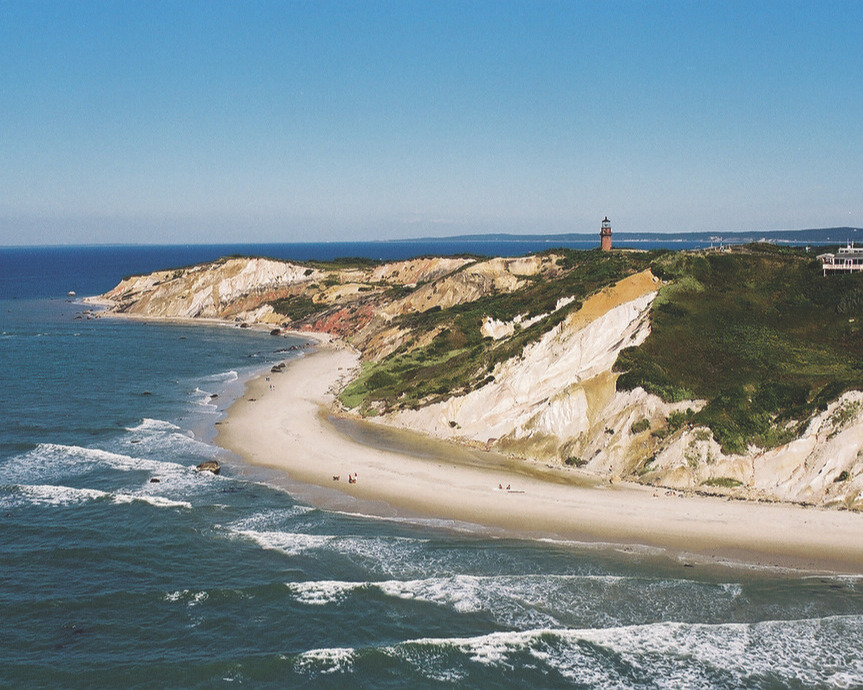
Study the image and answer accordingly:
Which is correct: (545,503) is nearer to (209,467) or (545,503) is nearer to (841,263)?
(209,467)

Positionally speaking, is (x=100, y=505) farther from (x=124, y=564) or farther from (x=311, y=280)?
(x=311, y=280)

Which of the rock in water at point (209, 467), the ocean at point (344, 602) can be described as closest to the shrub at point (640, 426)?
the ocean at point (344, 602)

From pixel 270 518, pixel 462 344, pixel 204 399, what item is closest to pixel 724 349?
pixel 462 344

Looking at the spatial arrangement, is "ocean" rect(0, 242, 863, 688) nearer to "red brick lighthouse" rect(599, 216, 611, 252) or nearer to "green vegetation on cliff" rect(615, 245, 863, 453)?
"green vegetation on cliff" rect(615, 245, 863, 453)

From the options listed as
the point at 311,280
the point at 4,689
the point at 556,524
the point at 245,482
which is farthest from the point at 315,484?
the point at 311,280

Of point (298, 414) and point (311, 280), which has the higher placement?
point (311, 280)
